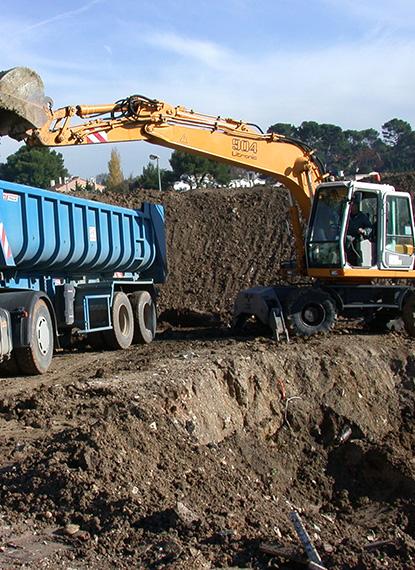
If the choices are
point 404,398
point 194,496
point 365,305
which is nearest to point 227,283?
point 365,305

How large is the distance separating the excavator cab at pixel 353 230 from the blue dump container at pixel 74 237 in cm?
354

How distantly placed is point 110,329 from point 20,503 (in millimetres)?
8517

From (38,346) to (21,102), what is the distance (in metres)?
3.40

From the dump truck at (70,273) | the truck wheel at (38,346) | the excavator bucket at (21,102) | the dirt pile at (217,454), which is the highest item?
the excavator bucket at (21,102)

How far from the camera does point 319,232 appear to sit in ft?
47.7

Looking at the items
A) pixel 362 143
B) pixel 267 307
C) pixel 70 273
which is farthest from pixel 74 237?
pixel 362 143

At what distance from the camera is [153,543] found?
17.5 ft

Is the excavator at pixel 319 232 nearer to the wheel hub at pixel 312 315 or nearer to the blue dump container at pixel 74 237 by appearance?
the wheel hub at pixel 312 315

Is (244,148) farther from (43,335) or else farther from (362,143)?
(362,143)

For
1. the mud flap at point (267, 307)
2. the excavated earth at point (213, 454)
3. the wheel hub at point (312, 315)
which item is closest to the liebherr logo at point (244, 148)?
the mud flap at point (267, 307)

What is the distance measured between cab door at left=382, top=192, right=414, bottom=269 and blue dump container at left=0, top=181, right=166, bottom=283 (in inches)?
190

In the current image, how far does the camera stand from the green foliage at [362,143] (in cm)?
4972

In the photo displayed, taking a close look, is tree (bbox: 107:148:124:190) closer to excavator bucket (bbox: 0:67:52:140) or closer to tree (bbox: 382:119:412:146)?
tree (bbox: 382:119:412:146)

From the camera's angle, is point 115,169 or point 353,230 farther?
point 115,169
